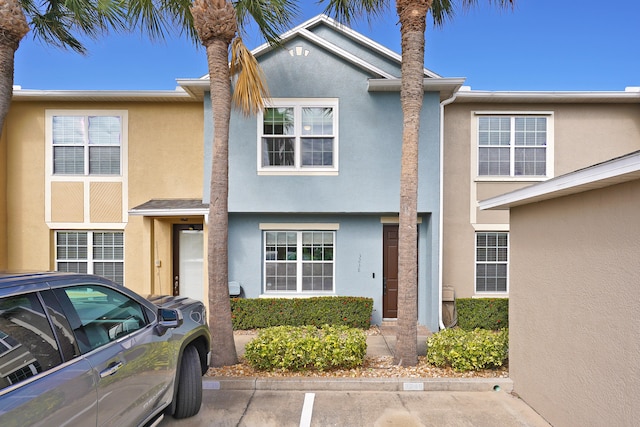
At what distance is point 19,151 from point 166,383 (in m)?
9.39

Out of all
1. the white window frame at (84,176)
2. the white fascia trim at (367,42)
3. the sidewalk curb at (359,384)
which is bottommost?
the sidewalk curb at (359,384)

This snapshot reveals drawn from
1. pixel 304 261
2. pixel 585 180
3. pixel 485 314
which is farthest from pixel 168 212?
pixel 485 314

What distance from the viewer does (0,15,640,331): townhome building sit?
874cm

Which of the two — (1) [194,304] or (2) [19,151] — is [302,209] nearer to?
(1) [194,304]

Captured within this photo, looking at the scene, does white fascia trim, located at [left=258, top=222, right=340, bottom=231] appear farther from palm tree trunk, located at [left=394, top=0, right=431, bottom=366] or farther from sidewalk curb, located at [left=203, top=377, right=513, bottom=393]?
sidewalk curb, located at [left=203, top=377, right=513, bottom=393]

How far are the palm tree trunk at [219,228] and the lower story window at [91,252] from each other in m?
5.38

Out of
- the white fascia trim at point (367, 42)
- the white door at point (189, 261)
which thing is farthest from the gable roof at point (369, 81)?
the white door at point (189, 261)

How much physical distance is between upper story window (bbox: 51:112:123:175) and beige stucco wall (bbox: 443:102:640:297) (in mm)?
9314

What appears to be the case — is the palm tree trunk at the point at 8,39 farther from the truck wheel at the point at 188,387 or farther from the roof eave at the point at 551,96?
the roof eave at the point at 551,96

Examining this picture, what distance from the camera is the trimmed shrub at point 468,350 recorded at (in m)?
5.68

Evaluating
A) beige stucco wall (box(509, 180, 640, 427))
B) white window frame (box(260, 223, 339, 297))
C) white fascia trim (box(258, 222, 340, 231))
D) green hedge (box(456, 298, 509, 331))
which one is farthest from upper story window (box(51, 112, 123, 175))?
green hedge (box(456, 298, 509, 331))

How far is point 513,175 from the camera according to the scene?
959cm

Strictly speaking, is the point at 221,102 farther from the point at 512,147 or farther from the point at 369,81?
the point at 512,147

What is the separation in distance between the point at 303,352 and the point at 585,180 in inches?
177
